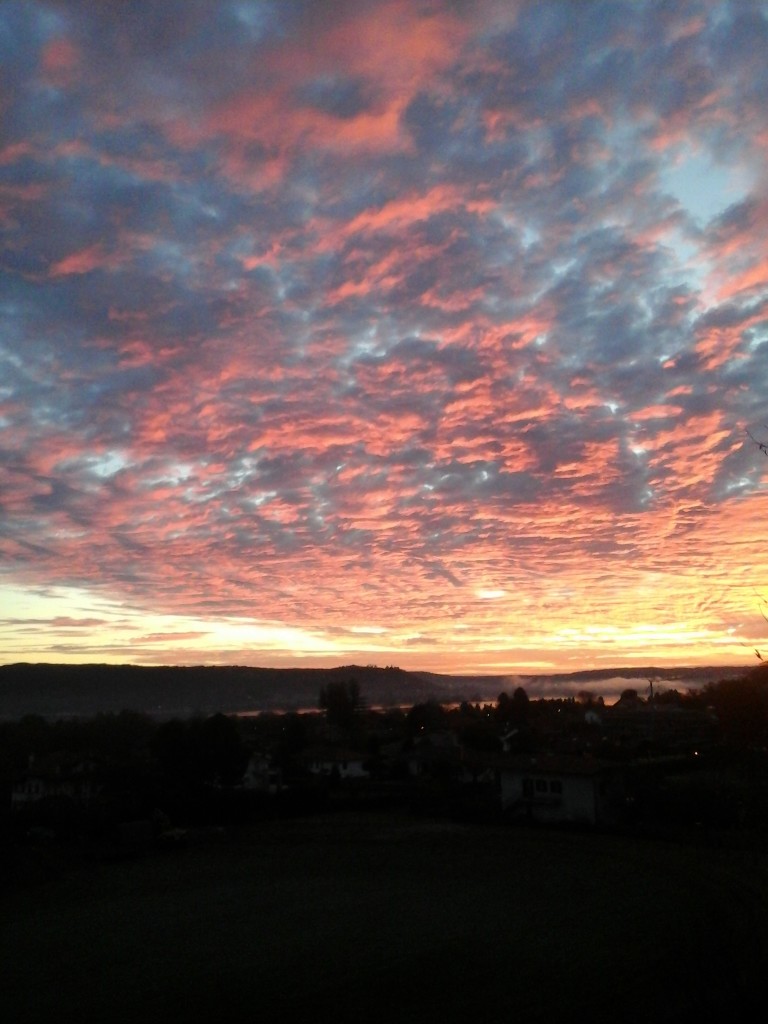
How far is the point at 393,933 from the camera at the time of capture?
55.8 ft

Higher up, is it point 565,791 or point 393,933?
point 565,791

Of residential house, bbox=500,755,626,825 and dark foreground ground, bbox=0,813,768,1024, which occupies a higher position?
residential house, bbox=500,755,626,825

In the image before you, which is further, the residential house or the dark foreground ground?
the residential house

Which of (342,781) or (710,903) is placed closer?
(710,903)

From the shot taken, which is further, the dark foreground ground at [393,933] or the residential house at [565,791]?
the residential house at [565,791]

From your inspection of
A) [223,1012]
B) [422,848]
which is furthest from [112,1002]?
[422,848]

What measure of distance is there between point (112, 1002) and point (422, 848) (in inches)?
666

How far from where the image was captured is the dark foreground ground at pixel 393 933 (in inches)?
373

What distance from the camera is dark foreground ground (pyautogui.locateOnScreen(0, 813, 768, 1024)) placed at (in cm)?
947

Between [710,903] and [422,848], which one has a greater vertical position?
[710,903]

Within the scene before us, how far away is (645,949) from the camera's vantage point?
45.7 ft

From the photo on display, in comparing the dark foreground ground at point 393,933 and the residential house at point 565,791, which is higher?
the residential house at point 565,791

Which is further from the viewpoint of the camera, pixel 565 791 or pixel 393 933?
pixel 565 791

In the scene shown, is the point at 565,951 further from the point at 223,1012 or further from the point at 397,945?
the point at 223,1012
